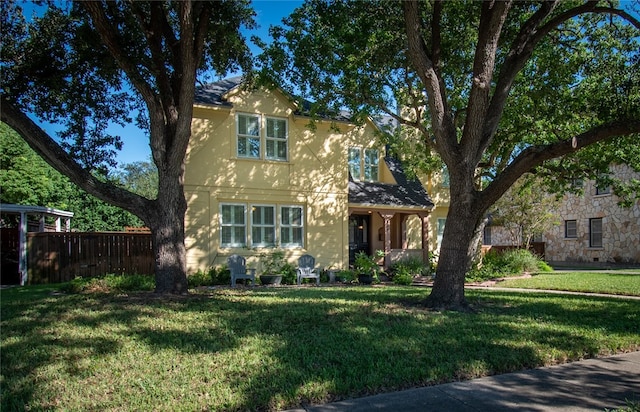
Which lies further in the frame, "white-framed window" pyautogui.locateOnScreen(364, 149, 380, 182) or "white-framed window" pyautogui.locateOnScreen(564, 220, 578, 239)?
"white-framed window" pyautogui.locateOnScreen(564, 220, 578, 239)

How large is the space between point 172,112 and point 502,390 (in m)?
8.30

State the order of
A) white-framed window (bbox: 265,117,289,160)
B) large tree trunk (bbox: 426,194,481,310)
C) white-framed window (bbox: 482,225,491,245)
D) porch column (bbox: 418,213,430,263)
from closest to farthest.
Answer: large tree trunk (bbox: 426,194,481,310)
white-framed window (bbox: 265,117,289,160)
porch column (bbox: 418,213,430,263)
white-framed window (bbox: 482,225,491,245)

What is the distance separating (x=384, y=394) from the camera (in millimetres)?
4359

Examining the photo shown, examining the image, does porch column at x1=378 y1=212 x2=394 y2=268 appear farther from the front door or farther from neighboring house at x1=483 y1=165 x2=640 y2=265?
neighboring house at x1=483 y1=165 x2=640 y2=265

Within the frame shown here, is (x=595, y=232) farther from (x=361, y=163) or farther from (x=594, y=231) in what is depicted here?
(x=361, y=163)

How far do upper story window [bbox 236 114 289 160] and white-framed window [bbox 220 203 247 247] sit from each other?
1.86 meters

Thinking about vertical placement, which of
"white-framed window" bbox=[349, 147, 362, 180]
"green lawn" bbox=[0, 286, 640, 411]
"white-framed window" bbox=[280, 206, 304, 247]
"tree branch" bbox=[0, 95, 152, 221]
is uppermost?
"white-framed window" bbox=[349, 147, 362, 180]

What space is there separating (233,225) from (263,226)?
1088mm

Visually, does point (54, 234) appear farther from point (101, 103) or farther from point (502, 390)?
point (502, 390)

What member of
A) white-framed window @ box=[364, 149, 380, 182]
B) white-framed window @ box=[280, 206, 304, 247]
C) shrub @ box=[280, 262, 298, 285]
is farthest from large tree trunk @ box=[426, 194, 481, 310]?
white-framed window @ box=[364, 149, 380, 182]

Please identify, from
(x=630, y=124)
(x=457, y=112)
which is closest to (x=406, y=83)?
(x=457, y=112)

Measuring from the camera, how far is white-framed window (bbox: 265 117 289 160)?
52.6ft

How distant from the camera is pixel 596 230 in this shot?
25.9 meters

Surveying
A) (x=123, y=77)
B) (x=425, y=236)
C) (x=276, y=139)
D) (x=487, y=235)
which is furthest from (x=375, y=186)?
(x=487, y=235)
